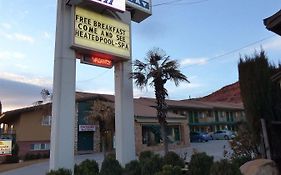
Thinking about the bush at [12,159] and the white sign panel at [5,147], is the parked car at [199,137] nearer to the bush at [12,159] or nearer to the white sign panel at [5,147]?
the bush at [12,159]

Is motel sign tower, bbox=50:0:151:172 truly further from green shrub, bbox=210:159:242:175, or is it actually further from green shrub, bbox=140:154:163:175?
green shrub, bbox=210:159:242:175

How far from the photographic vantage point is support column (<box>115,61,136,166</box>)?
11.5 metres

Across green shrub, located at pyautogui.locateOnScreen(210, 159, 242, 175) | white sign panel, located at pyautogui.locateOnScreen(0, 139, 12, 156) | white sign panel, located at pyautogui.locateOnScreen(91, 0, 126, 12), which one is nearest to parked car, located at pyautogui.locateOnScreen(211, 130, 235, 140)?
white sign panel, located at pyautogui.locateOnScreen(0, 139, 12, 156)

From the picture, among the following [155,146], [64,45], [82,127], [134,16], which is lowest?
[155,146]

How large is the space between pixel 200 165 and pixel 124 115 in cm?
410

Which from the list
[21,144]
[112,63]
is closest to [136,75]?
[112,63]

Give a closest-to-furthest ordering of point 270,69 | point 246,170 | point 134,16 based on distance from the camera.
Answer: point 246,170
point 270,69
point 134,16

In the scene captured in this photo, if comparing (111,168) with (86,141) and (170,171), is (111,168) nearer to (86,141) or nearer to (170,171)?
(170,171)

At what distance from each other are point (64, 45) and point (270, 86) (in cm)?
764

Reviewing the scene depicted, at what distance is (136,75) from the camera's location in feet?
40.5

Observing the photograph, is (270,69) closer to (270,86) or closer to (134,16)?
(270,86)

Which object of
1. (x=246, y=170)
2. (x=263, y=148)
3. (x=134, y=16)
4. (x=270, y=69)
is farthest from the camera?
(x=134, y=16)

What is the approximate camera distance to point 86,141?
1364 inches

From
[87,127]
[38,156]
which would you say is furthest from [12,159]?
[87,127]
